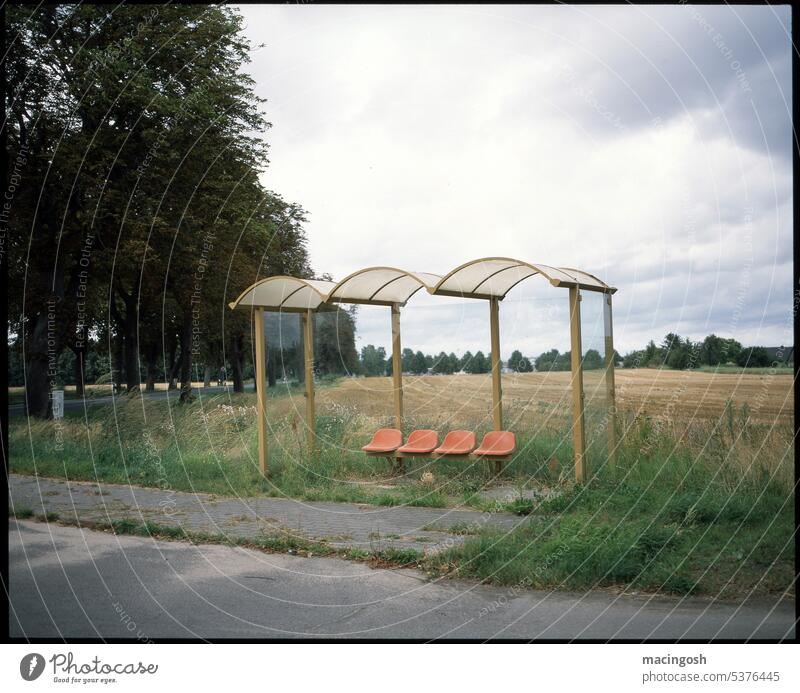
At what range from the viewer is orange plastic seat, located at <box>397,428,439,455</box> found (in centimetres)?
1064

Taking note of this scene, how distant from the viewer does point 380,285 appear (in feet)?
38.4

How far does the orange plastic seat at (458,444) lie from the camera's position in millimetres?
10297

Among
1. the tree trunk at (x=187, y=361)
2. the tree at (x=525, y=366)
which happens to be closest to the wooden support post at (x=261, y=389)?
the tree at (x=525, y=366)

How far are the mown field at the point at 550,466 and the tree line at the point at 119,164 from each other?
2460 mm

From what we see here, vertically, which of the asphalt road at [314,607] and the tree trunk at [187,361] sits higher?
the tree trunk at [187,361]

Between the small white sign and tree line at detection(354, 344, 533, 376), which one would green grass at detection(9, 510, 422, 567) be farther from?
the small white sign

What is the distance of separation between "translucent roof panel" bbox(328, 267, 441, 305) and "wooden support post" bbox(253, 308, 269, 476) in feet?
4.48

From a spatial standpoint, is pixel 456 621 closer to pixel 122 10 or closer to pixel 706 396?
pixel 706 396

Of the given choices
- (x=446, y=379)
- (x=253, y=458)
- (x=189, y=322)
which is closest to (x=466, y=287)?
(x=446, y=379)

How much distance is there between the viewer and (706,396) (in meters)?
11.0

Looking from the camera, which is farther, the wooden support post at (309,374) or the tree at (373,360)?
the tree at (373,360)

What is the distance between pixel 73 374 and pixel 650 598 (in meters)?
30.2

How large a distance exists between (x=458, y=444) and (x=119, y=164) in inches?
446

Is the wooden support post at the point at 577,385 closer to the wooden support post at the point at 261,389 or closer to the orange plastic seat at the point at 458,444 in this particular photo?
the orange plastic seat at the point at 458,444
